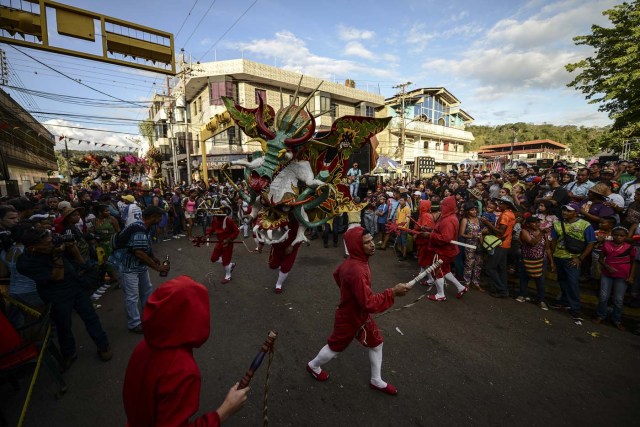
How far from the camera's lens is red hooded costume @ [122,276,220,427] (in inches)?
53.6

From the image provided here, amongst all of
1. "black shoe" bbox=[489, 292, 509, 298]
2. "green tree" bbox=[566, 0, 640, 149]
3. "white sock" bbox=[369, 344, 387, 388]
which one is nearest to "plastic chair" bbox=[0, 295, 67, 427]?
"white sock" bbox=[369, 344, 387, 388]

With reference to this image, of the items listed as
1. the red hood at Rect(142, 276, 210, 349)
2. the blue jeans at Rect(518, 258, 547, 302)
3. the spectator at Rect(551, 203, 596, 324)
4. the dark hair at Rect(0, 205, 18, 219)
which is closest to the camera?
the red hood at Rect(142, 276, 210, 349)

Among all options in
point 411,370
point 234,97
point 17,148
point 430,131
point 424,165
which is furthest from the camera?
point 430,131

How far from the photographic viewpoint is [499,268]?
558 centimetres

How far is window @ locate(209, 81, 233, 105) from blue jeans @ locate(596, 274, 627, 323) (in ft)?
68.9

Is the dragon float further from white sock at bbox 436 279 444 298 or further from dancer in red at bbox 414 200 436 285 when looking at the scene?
white sock at bbox 436 279 444 298

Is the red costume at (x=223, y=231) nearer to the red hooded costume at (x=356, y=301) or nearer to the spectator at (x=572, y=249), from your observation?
the red hooded costume at (x=356, y=301)

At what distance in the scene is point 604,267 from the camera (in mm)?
4316

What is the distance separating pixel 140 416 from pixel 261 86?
2277 centimetres

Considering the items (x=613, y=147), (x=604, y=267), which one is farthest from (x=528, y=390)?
(x=613, y=147)

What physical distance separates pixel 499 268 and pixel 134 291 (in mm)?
6351

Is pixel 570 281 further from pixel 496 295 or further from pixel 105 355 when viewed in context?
pixel 105 355

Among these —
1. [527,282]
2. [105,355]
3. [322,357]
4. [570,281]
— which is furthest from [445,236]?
[105,355]

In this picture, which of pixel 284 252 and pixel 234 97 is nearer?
pixel 284 252
